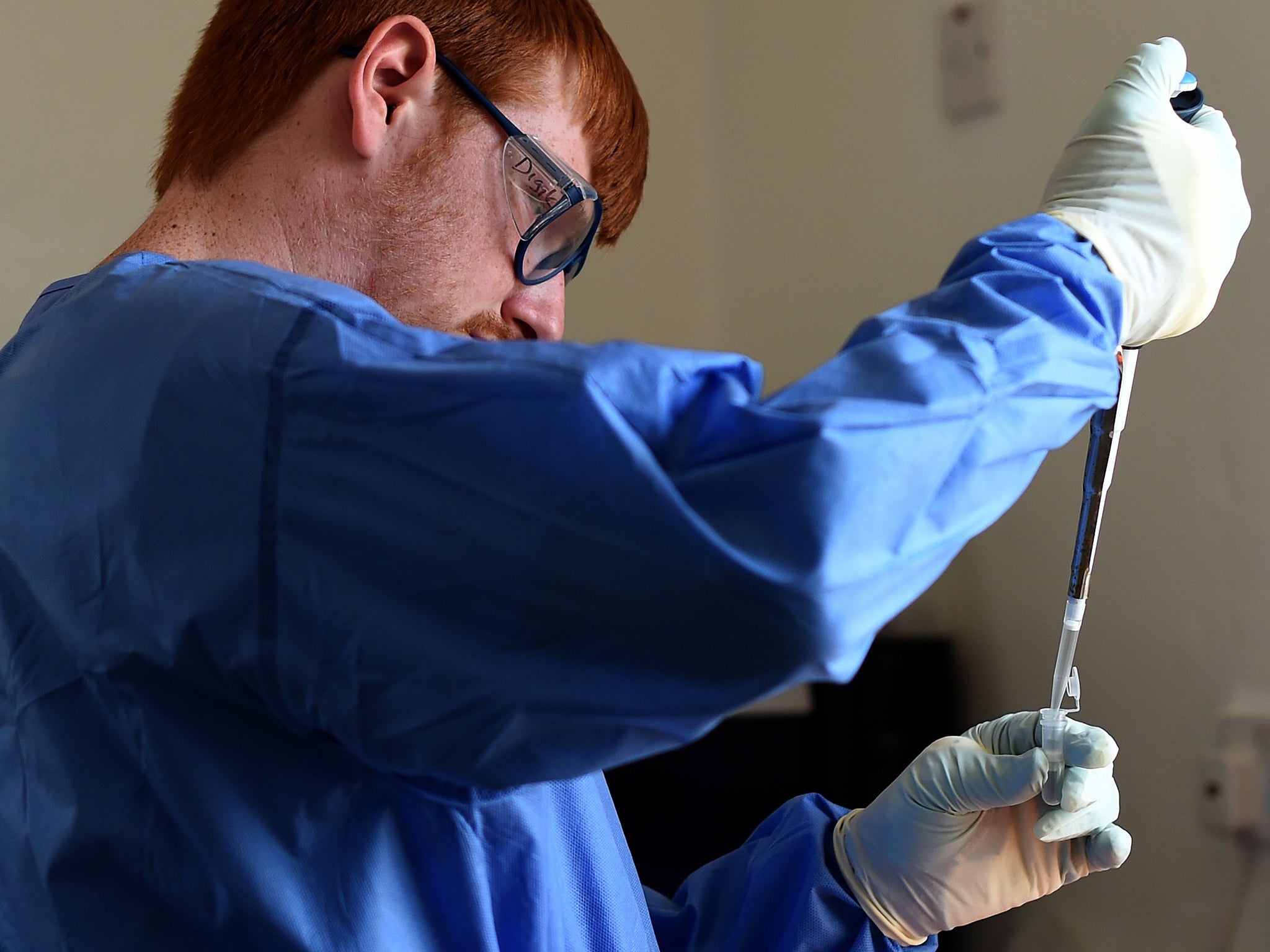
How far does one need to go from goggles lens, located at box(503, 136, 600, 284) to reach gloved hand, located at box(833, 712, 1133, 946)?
23.1 inches

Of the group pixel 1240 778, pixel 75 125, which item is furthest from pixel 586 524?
pixel 75 125

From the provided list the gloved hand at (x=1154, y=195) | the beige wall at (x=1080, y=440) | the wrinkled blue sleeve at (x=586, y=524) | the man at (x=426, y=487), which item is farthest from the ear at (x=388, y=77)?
the beige wall at (x=1080, y=440)

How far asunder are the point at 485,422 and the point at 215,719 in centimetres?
26

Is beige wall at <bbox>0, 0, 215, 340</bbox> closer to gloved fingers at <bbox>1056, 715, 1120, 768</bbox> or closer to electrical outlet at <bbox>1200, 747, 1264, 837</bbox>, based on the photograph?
gloved fingers at <bbox>1056, 715, 1120, 768</bbox>

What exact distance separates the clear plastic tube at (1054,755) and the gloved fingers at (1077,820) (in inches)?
0.6

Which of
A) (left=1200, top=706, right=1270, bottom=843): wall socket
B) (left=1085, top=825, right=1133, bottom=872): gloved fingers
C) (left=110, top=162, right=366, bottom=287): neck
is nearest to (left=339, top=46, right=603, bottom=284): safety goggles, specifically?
(left=110, top=162, right=366, bottom=287): neck

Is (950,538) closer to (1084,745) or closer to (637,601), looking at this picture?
(637,601)

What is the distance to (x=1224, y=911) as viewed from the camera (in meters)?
1.52

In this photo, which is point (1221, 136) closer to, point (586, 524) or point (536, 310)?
point (536, 310)

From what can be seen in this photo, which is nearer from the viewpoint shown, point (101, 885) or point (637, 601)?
point (637, 601)

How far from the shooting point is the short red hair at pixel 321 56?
2.78 feet

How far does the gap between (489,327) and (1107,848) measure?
28.8 inches

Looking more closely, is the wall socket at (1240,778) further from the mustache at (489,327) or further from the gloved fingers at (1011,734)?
the mustache at (489,327)

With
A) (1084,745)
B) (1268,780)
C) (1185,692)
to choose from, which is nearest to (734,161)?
(1185,692)
